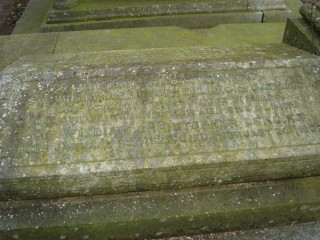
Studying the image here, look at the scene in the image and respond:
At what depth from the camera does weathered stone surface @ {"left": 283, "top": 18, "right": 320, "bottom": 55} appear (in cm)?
381

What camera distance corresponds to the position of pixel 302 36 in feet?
13.0

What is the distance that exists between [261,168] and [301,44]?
5.28 feet

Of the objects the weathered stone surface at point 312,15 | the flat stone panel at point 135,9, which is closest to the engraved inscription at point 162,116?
the weathered stone surface at point 312,15

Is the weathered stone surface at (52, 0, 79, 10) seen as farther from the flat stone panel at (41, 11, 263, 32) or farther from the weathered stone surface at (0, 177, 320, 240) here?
the weathered stone surface at (0, 177, 320, 240)

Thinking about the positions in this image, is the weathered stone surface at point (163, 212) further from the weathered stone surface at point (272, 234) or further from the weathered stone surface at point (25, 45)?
the weathered stone surface at point (25, 45)

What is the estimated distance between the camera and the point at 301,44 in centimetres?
399

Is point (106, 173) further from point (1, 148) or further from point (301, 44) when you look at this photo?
point (301, 44)

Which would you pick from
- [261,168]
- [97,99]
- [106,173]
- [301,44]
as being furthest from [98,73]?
[301,44]

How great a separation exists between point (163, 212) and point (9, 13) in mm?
7022

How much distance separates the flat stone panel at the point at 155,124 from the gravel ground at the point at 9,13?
15.5 ft

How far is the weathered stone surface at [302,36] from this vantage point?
381cm

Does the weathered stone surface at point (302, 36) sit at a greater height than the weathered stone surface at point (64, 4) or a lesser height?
greater

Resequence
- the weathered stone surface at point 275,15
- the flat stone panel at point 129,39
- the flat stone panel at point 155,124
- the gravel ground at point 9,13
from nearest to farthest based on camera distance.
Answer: the flat stone panel at point 155,124 < the flat stone panel at point 129,39 < the weathered stone surface at point 275,15 < the gravel ground at point 9,13

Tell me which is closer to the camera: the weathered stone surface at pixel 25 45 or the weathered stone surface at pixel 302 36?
the weathered stone surface at pixel 302 36
